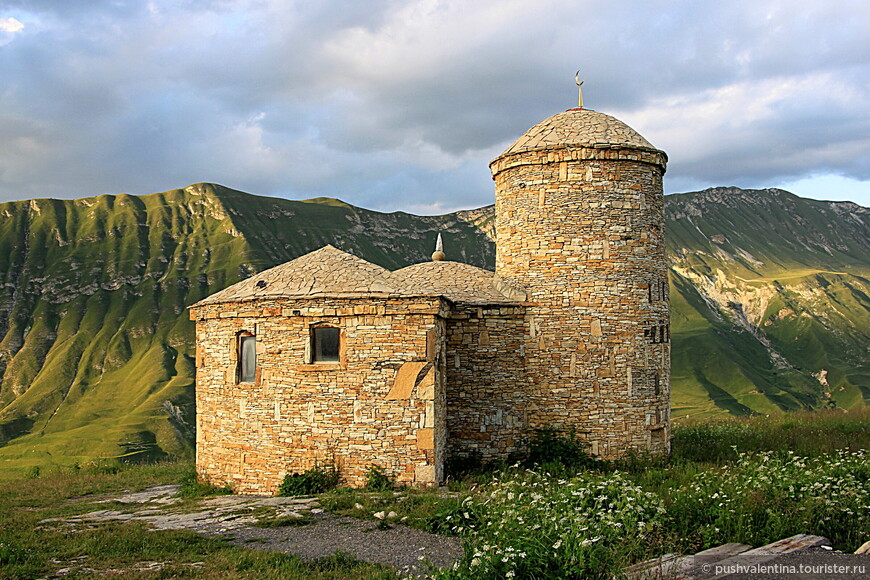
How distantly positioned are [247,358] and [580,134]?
30.8 ft

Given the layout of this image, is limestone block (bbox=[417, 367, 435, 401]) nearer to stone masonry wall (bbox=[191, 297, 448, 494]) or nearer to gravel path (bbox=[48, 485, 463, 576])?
stone masonry wall (bbox=[191, 297, 448, 494])

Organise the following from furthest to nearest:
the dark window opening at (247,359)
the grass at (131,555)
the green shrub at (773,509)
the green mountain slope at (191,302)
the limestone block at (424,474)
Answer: the green mountain slope at (191,302)
the dark window opening at (247,359)
the limestone block at (424,474)
the green shrub at (773,509)
the grass at (131,555)

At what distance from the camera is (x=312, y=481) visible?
46.1 ft

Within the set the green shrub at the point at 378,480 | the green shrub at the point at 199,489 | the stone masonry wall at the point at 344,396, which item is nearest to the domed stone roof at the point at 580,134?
the stone masonry wall at the point at 344,396

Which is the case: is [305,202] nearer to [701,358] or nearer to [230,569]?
[701,358]

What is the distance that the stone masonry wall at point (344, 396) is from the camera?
1423 cm

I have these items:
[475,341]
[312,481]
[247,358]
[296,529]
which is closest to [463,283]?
[475,341]

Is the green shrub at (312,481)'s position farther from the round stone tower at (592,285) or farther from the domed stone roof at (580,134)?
the domed stone roof at (580,134)

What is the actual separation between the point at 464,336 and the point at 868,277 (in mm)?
166412

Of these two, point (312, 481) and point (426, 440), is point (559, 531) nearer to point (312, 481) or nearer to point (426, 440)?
point (426, 440)

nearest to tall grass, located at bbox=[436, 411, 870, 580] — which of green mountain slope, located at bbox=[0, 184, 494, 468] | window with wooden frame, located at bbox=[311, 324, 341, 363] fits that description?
window with wooden frame, located at bbox=[311, 324, 341, 363]

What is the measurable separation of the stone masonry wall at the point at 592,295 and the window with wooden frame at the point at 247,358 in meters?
6.22

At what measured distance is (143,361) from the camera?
87.9 m

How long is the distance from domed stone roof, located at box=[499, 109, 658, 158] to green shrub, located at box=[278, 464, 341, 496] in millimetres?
8753
